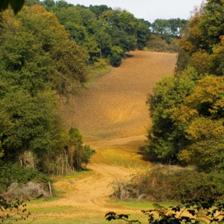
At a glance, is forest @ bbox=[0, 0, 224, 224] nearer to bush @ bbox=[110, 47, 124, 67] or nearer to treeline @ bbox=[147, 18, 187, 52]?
bush @ bbox=[110, 47, 124, 67]

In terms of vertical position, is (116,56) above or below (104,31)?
below

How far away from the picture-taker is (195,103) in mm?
39531

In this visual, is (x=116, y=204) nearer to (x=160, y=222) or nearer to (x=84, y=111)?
(x=160, y=222)

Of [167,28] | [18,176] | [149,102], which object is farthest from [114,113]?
[167,28]

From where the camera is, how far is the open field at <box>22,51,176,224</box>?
26.6m

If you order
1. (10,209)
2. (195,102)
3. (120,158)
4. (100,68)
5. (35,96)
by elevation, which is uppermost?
(35,96)

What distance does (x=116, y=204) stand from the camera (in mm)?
28578

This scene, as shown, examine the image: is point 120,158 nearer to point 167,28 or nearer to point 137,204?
point 137,204

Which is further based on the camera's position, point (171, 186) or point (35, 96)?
point (35, 96)

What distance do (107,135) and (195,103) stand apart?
2531 centimetres

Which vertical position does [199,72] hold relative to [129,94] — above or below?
above

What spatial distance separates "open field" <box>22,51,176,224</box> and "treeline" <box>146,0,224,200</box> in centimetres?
292

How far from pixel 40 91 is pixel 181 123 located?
9.96 metres

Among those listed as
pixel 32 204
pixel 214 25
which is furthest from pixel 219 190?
pixel 214 25
